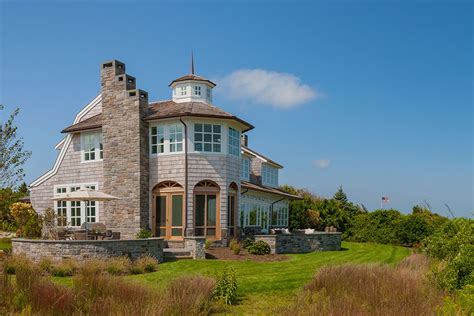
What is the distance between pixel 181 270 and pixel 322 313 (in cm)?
909

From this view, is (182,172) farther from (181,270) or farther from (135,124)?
(181,270)

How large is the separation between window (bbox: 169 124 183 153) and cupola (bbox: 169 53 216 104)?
162 inches

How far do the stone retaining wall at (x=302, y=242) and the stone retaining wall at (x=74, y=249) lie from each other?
22.0ft

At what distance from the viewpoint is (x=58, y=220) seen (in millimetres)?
25234

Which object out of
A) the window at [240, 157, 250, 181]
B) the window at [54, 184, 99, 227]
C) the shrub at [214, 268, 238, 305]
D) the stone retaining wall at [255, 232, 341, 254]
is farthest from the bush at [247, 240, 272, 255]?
the shrub at [214, 268, 238, 305]

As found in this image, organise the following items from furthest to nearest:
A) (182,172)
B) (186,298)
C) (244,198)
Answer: (244,198) < (182,172) < (186,298)

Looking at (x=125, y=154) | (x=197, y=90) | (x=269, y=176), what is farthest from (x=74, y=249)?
(x=269, y=176)

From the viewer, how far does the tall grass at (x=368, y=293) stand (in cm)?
749

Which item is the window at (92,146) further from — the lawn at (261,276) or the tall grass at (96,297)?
the tall grass at (96,297)

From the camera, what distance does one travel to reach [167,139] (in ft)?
75.5

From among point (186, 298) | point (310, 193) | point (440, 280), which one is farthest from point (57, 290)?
point (310, 193)

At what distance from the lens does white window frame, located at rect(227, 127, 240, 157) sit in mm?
23406

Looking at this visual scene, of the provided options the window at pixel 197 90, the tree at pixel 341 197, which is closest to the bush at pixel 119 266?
the window at pixel 197 90

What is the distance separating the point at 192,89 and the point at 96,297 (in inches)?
766
